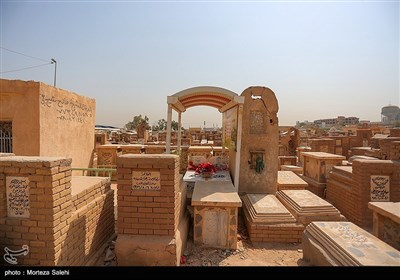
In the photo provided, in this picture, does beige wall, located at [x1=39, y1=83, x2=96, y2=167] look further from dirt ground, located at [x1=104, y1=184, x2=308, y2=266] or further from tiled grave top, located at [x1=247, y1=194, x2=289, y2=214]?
tiled grave top, located at [x1=247, y1=194, x2=289, y2=214]

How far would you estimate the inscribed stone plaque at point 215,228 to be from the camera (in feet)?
14.7

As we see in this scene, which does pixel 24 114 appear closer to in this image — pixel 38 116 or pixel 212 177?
pixel 38 116

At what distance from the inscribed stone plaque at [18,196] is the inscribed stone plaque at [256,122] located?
219 inches

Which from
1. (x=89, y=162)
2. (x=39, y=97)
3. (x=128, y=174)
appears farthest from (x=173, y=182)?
(x=89, y=162)

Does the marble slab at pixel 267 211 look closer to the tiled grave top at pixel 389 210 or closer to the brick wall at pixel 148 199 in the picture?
the tiled grave top at pixel 389 210

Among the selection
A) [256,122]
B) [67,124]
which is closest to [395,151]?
[256,122]

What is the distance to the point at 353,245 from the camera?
2.94 meters

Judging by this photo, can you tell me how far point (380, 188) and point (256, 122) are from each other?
3.50 metres

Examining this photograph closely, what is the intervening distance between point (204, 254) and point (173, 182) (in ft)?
5.79

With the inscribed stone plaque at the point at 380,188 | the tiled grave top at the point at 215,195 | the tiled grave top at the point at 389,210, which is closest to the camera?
the tiled grave top at the point at 389,210

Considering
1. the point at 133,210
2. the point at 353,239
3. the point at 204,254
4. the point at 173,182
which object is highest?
the point at 173,182

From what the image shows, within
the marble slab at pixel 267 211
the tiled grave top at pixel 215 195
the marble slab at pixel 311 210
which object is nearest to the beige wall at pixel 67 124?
the tiled grave top at pixel 215 195
